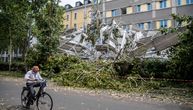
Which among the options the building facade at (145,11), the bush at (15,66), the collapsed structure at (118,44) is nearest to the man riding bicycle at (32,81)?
the collapsed structure at (118,44)

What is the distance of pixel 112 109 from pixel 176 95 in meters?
6.98

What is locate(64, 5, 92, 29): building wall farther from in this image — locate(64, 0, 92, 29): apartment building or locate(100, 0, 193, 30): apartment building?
locate(100, 0, 193, 30): apartment building

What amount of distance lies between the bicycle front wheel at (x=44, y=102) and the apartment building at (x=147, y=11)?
110ft

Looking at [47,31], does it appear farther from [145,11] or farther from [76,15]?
[76,15]

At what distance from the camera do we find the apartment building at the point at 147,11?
46.4 meters

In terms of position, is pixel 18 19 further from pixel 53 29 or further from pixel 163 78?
pixel 163 78

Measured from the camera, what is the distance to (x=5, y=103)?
45.5 ft

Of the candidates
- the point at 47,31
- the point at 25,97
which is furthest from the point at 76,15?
the point at 25,97

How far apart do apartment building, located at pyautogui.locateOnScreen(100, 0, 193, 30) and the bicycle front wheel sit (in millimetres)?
33407

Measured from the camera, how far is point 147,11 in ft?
167

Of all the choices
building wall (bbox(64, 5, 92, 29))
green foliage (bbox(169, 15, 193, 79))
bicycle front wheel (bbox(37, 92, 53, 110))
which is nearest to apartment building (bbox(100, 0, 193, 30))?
building wall (bbox(64, 5, 92, 29))

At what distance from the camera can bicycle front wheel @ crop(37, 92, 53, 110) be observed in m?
11.7

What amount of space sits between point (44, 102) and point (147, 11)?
135 feet

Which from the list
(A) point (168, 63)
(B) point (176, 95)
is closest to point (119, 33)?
(A) point (168, 63)
